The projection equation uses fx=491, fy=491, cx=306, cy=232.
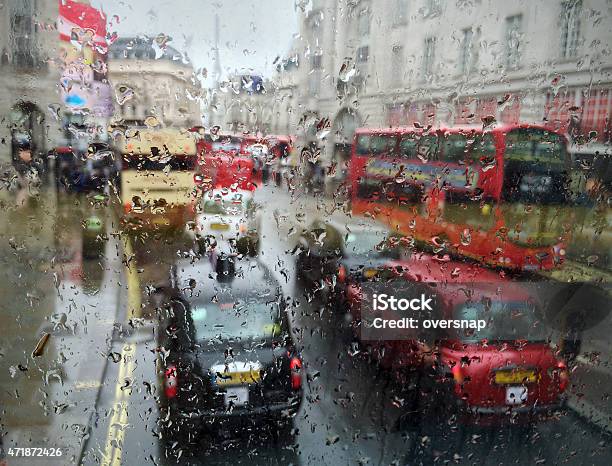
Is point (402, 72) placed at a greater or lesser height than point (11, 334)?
greater

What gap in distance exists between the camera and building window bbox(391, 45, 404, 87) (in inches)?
93.1

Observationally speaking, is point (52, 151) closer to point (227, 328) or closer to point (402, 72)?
point (227, 328)

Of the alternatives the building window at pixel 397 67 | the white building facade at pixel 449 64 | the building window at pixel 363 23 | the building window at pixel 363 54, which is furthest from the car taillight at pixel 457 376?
the building window at pixel 363 23

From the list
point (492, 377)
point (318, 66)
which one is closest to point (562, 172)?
point (492, 377)

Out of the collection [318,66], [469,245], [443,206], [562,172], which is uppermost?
[318,66]

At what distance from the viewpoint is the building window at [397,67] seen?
2365 millimetres

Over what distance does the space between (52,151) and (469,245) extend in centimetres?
197

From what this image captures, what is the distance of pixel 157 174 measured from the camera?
2.27 meters

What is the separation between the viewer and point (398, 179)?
2344mm

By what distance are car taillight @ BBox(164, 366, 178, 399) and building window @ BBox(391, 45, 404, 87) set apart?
1727 millimetres

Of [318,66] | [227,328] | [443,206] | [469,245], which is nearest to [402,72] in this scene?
[318,66]

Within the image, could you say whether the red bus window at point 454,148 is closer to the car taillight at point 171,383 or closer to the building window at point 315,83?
the building window at point 315,83

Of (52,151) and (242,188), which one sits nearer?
(52,151)

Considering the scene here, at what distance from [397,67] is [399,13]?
0.24 metres
